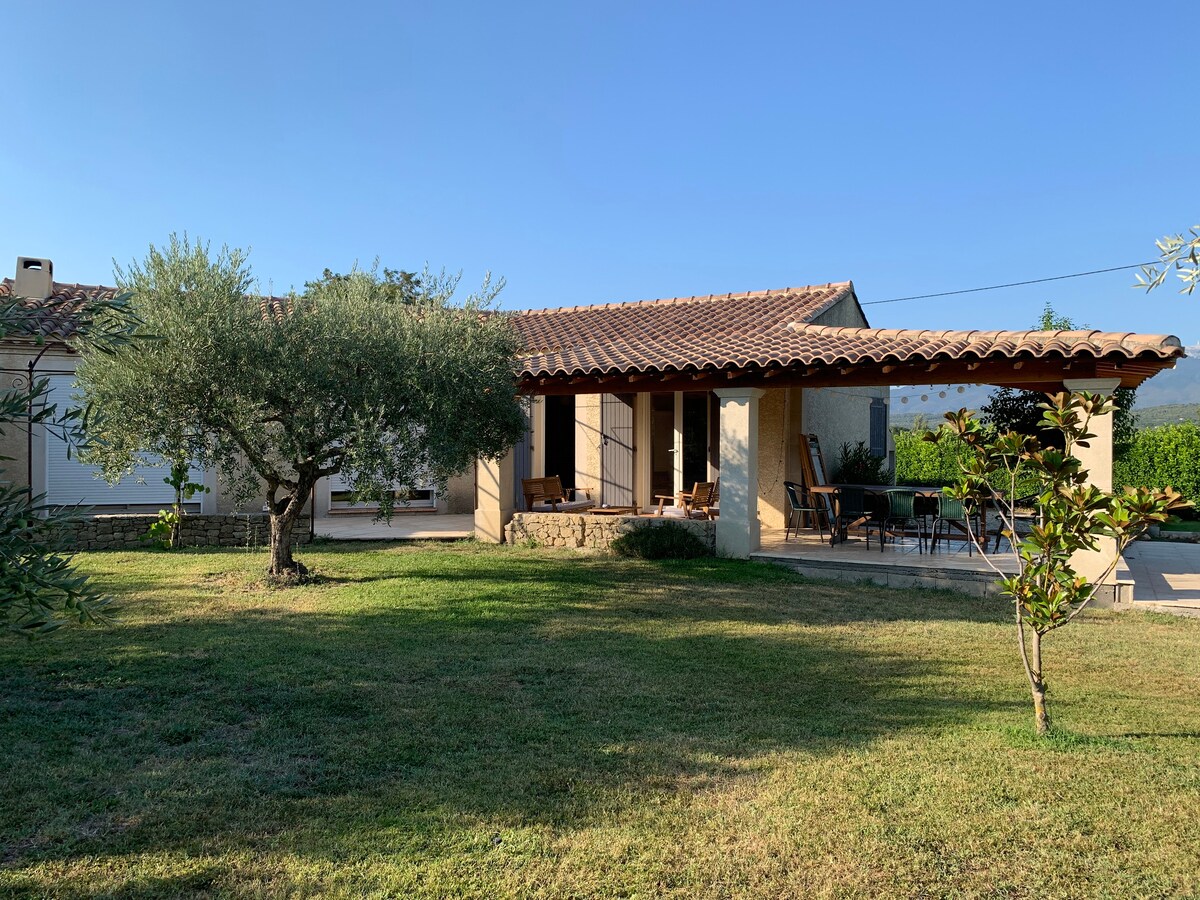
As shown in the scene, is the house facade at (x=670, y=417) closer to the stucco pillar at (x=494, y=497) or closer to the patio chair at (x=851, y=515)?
the stucco pillar at (x=494, y=497)

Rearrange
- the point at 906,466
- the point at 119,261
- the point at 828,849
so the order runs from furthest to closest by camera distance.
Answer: the point at 906,466 → the point at 119,261 → the point at 828,849

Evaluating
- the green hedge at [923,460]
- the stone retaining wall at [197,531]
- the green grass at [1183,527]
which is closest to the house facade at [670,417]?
the stone retaining wall at [197,531]

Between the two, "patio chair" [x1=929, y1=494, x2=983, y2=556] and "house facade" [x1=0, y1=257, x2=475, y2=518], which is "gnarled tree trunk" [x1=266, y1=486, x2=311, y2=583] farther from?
"patio chair" [x1=929, y1=494, x2=983, y2=556]

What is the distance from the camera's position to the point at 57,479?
14.5m

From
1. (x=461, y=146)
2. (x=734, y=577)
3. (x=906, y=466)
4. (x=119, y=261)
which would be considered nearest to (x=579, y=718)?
(x=734, y=577)

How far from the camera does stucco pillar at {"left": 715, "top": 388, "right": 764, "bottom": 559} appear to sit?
11094 millimetres

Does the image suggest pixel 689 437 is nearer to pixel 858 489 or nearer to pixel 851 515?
pixel 858 489

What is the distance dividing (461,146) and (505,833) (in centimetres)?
1601

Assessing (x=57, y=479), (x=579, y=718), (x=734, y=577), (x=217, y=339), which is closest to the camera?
(x=579, y=718)

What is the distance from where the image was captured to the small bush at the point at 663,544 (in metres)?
11.5

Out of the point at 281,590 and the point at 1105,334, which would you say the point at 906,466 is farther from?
the point at 281,590

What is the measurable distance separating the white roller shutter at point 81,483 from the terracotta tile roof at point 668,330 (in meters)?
7.53

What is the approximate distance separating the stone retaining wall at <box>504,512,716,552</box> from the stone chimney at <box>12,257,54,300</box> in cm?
1026

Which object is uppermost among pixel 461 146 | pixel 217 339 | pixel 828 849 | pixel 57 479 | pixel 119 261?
pixel 461 146
